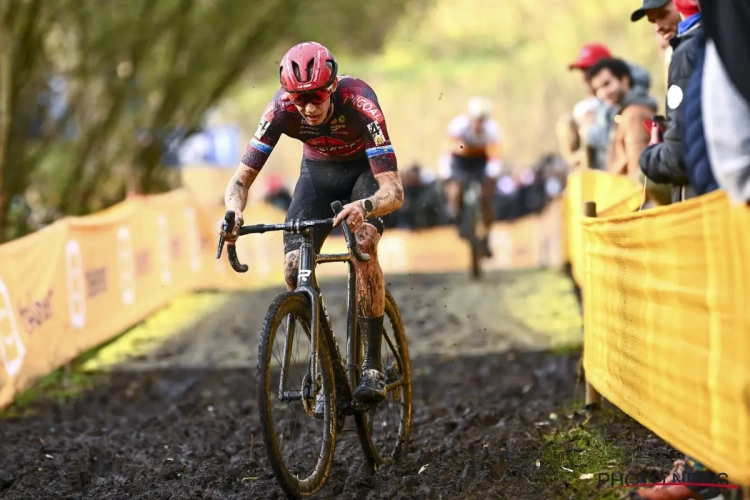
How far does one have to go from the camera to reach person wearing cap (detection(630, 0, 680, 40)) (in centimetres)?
659

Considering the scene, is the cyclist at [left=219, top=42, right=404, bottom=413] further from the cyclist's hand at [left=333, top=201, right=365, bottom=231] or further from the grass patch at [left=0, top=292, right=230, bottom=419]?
the grass patch at [left=0, top=292, right=230, bottom=419]

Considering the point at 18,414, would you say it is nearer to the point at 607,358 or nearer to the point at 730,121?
the point at 607,358

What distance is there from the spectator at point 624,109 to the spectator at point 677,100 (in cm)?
366

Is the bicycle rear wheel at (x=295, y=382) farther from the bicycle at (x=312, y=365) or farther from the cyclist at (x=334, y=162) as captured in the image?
the cyclist at (x=334, y=162)

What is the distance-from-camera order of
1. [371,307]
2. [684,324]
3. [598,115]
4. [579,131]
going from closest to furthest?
[684,324] < [371,307] < [598,115] < [579,131]

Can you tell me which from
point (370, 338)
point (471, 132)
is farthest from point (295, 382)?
point (471, 132)

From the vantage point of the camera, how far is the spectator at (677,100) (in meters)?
A: 5.02

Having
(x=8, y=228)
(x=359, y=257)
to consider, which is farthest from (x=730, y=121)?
(x=8, y=228)

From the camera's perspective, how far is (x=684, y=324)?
15.0 feet

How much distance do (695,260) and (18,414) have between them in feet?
21.6

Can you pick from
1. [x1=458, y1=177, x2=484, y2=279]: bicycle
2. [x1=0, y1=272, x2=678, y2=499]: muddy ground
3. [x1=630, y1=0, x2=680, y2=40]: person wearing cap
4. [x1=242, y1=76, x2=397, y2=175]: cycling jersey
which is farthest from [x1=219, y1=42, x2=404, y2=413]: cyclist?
[x1=458, y1=177, x2=484, y2=279]: bicycle

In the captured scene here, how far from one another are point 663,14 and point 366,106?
5.95ft

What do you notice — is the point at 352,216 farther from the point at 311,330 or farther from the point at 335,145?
the point at 335,145

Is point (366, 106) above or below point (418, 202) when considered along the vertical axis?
above
